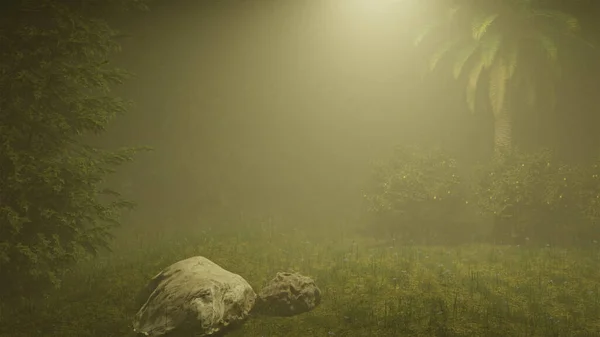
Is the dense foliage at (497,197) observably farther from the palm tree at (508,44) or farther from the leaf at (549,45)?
the leaf at (549,45)

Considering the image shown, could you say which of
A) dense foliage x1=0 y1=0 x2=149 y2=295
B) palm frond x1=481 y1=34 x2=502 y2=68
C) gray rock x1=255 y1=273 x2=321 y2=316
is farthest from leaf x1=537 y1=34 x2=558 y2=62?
dense foliage x1=0 y1=0 x2=149 y2=295

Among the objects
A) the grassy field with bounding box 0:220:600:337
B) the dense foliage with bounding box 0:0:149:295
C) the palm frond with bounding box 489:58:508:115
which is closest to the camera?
the grassy field with bounding box 0:220:600:337

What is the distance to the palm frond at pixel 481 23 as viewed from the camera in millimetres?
16859

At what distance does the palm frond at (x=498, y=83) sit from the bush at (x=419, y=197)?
2710mm

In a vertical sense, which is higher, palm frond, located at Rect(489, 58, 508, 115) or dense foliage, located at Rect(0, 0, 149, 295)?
palm frond, located at Rect(489, 58, 508, 115)

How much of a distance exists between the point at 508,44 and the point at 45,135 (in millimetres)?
15895

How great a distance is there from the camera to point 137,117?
86.3 feet

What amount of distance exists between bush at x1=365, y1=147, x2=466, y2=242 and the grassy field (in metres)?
2.36

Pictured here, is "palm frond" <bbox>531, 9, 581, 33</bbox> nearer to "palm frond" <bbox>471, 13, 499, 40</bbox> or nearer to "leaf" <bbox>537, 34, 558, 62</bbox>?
"leaf" <bbox>537, 34, 558, 62</bbox>

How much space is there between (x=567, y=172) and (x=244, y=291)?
1297cm

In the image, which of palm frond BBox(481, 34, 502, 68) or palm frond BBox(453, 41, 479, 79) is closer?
palm frond BBox(481, 34, 502, 68)

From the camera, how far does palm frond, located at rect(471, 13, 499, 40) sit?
1686 cm

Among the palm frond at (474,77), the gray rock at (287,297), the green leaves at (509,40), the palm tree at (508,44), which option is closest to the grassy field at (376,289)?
the gray rock at (287,297)

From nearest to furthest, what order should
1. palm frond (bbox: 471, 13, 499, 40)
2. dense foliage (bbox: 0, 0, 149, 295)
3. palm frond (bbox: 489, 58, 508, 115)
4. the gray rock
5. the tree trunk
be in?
the gray rock → dense foliage (bbox: 0, 0, 149, 295) → palm frond (bbox: 471, 13, 499, 40) → palm frond (bbox: 489, 58, 508, 115) → the tree trunk
